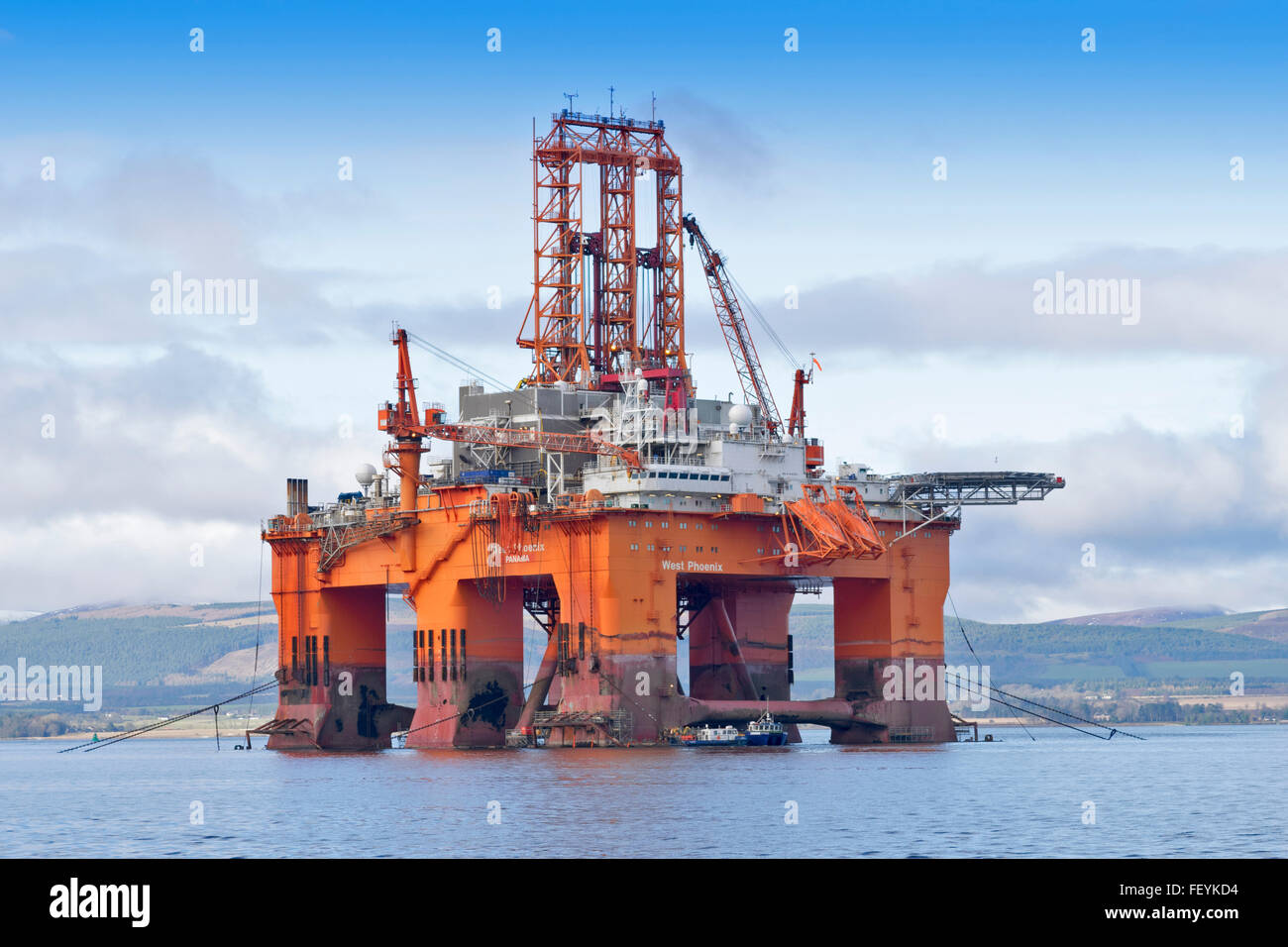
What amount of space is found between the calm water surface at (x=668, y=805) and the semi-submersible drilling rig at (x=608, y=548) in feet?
12.8

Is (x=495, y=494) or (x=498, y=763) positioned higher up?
(x=495, y=494)

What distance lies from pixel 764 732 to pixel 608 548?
12568mm

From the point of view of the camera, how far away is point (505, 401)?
316 ft

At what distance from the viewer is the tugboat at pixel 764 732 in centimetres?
9069

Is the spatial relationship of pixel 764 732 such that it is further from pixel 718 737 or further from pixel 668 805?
pixel 668 805
